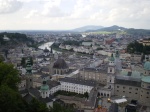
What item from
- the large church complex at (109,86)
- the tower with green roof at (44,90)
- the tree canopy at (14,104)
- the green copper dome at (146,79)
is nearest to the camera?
the tree canopy at (14,104)

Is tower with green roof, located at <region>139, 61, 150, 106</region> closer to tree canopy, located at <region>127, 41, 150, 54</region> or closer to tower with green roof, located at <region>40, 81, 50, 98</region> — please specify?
tower with green roof, located at <region>40, 81, 50, 98</region>

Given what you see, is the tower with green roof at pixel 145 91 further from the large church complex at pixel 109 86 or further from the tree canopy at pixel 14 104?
the tree canopy at pixel 14 104

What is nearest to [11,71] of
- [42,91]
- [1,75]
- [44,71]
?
[1,75]

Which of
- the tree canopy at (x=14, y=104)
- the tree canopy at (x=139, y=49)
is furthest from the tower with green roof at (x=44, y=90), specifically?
the tree canopy at (x=139, y=49)

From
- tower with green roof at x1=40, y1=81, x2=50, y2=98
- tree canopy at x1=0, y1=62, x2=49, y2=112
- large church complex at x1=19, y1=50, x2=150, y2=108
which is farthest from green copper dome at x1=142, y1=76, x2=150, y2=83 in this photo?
tree canopy at x1=0, y1=62, x2=49, y2=112

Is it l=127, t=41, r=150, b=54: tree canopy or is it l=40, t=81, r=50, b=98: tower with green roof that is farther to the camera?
l=127, t=41, r=150, b=54: tree canopy

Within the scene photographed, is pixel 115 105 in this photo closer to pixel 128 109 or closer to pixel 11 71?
pixel 128 109

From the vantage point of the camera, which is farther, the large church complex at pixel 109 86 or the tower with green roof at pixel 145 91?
the tower with green roof at pixel 145 91

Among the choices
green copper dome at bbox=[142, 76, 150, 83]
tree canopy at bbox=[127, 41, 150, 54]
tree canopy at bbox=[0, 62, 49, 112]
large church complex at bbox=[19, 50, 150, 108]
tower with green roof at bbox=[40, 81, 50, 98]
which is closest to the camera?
tree canopy at bbox=[0, 62, 49, 112]

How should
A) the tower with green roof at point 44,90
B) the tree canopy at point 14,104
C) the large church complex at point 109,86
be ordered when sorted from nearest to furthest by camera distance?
the tree canopy at point 14,104, the tower with green roof at point 44,90, the large church complex at point 109,86

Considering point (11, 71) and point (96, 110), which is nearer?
point (11, 71)

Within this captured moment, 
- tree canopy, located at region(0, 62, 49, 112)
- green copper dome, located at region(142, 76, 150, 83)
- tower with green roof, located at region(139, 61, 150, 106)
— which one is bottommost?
tower with green roof, located at region(139, 61, 150, 106)
